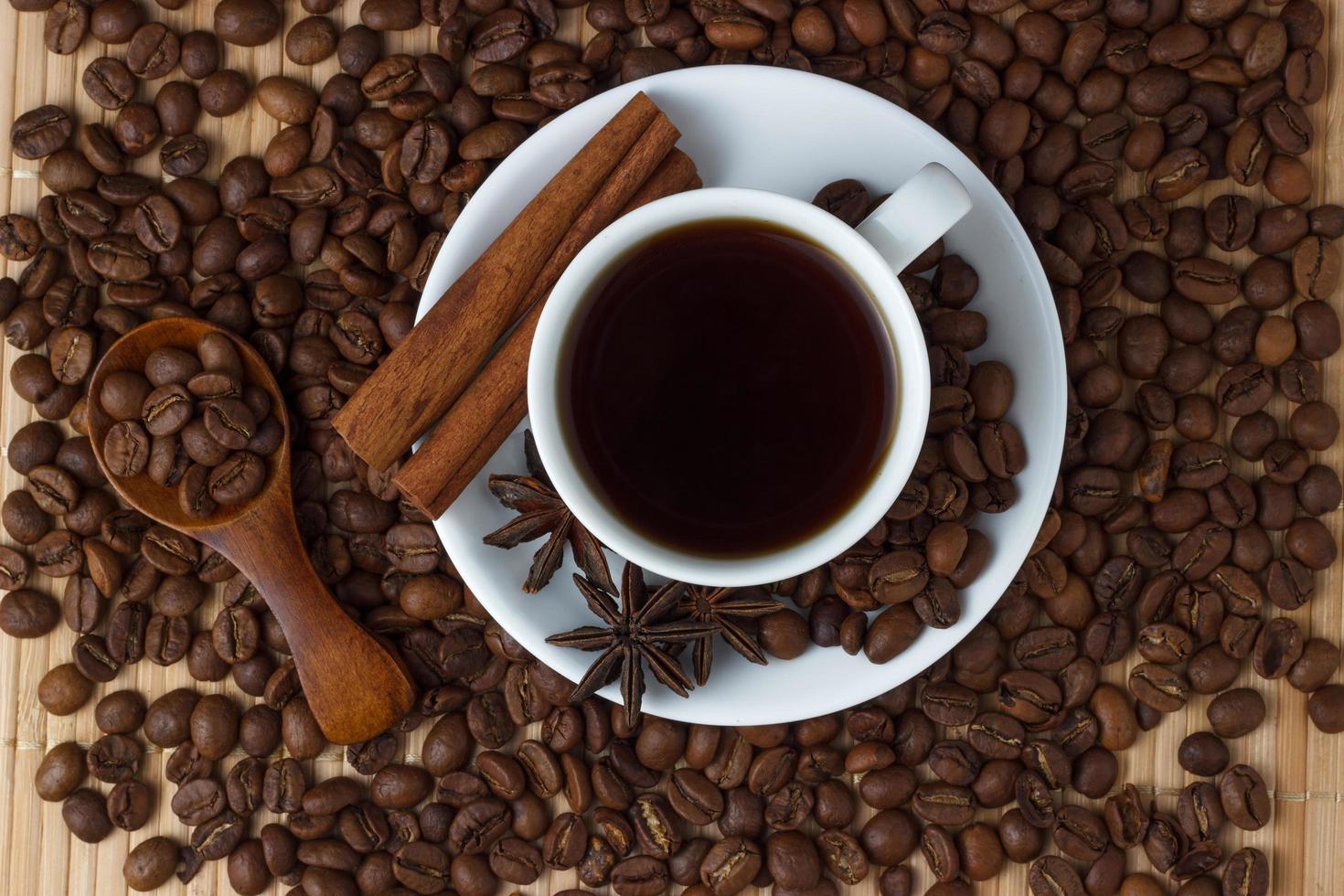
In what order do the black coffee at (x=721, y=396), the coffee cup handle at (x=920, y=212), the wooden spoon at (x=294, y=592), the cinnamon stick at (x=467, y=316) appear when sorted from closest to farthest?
the coffee cup handle at (x=920, y=212) < the black coffee at (x=721, y=396) < the cinnamon stick at (x=467, y=316) < the wooden spoon at (x=294, y=592)

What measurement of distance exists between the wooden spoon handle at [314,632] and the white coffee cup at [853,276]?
1.94 feet

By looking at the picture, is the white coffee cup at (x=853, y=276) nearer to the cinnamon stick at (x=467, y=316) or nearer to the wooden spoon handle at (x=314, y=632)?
the cinnamon stick at (x=467, y=316)

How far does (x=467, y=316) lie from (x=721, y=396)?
34 cm

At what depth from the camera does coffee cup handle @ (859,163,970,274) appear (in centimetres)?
107

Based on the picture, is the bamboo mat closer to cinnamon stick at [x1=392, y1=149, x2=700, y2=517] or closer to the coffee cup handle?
cinnamon stick at [x1=392, y1=149, x2=700, y2=517]

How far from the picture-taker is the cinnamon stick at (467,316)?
50.2 inches

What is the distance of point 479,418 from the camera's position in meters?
1.29

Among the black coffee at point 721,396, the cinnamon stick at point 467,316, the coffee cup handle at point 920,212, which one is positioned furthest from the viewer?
the cinnamon stick at point 467,316

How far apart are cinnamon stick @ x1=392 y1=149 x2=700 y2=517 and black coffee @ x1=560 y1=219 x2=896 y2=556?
15 centimetres

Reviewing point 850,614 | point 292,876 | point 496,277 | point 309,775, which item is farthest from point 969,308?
point 292,876

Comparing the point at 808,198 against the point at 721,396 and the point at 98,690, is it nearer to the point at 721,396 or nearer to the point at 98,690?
the point at 721,396

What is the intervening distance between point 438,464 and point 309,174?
60 centimetres

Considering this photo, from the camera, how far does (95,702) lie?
166 centimetres

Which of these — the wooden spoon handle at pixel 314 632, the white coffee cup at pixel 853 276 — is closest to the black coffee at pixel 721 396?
the white coffee cup at pixel 853 276
